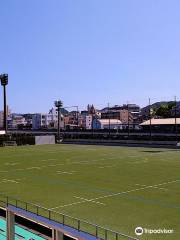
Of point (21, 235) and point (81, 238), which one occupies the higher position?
point (81, 238)

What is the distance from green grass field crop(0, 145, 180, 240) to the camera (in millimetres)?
20891

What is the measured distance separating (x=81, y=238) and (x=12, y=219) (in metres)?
3.93

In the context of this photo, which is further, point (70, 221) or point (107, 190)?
point (107, 190)

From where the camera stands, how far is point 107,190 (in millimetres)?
29484

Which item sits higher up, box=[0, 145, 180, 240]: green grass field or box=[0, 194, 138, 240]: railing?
box=[0, 194, 138, 240]: railing

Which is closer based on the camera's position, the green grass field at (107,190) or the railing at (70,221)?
the railing at (70,221)

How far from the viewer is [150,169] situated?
140 feet

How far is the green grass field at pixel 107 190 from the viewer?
20891mm

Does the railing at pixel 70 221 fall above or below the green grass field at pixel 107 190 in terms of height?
above

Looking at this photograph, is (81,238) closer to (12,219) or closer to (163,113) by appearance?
(12,219)

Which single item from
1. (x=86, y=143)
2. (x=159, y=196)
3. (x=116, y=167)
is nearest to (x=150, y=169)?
(x=116, y=167)

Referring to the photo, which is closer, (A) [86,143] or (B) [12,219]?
(B) [12,219]

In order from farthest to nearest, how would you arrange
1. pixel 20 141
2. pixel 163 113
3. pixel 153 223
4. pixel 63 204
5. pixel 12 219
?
pixel 163 113, pixel 20 141, pixel 63 204, pixel 153 223, pixel 12 219

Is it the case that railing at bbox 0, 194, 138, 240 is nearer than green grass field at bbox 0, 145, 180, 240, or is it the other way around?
railing at bbox 0, 194, 138, 240
